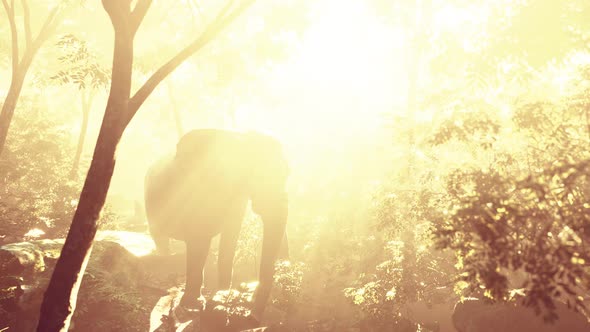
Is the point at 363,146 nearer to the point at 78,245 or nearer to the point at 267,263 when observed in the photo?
the point at 267,263

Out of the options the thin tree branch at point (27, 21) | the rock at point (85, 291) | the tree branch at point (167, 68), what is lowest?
the rock at point (85, 291)

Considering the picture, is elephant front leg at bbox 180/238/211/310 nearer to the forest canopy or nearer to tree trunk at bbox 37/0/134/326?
the forest canopy

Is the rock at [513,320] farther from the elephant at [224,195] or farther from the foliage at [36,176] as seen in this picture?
the foliage at [36,176]

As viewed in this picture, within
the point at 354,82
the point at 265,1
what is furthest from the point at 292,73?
the point at 265,1

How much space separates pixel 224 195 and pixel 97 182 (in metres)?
3.95

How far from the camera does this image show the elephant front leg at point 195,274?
882 centimetres

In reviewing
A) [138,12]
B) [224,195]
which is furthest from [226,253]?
[138,12]

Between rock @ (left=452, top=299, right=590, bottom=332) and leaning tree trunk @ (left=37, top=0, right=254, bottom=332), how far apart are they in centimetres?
775

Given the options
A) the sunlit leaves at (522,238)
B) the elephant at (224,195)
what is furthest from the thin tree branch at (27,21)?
the sunlit leaves at (522,238)

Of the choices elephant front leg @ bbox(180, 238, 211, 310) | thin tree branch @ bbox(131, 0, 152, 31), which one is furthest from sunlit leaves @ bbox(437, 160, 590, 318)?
elephant front leg @ bbox(180, 238, 211, 310)

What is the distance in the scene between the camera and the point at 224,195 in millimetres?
9547

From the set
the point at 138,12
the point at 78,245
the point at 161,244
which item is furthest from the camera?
the point at 161,244

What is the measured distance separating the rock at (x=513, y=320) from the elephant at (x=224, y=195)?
4.70 meters

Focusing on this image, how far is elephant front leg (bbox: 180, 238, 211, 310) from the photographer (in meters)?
8.82
